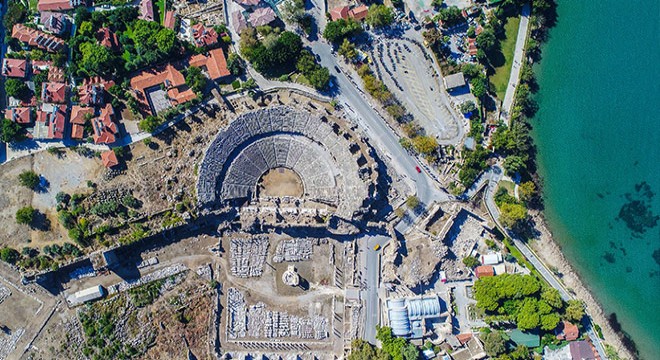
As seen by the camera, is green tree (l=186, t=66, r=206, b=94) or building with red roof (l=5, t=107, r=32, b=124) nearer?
building with red roof (l=5, t=107, r=32, b=124)

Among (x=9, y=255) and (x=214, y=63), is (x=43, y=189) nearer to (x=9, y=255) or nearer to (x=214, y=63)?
(x=9, y=255)

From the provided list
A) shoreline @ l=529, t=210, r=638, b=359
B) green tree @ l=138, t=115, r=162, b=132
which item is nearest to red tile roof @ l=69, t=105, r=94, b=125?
green tree @ l=138, t=115, r=162, b=132

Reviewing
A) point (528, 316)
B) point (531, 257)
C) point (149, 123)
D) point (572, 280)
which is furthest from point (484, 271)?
point (149, 123)

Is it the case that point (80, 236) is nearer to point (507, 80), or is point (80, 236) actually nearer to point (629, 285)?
point (507, 80)

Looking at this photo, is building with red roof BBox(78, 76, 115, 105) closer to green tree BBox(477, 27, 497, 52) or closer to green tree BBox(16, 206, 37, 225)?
green tree BBox(16, 206, 37, 225)

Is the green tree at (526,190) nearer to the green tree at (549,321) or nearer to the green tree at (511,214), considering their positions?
the green tree at (511,214)

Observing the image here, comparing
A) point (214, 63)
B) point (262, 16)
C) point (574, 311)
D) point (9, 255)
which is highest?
point (262, 16)

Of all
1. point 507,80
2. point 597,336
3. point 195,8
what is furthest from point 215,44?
point 597,336
